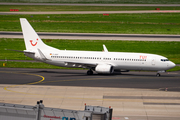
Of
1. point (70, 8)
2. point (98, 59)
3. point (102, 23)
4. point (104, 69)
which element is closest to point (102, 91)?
point (104, 69)

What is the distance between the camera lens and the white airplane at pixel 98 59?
5178 cm

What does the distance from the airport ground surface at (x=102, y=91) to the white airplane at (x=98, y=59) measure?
1.60 m

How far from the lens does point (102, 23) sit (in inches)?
4555

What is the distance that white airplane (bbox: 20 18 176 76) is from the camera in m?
51.8

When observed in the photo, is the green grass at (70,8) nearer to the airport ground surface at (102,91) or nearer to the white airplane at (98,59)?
the white airplane at (98,59)

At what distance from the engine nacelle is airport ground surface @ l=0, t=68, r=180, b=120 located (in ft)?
3.22

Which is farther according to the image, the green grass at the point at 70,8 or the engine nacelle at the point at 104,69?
the green grass at the point at 70,8

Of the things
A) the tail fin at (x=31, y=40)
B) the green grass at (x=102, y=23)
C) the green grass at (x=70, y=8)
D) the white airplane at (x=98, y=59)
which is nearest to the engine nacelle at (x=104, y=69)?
the white airplane at (x=98, y=59)

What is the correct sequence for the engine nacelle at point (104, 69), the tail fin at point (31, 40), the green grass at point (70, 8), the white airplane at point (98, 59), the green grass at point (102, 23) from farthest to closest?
the green grass at point (70, 8) < the green grass at point (102, 23) < the tail fin at point (31, 40) < the white airplane at point (98, 59) < the engine nacelle at point (104, 69)

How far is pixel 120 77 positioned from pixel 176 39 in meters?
42.9

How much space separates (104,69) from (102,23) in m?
66.0

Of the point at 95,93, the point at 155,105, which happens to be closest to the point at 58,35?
the point at 95,93

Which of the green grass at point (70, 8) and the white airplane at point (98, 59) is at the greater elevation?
the green grass at point (70, 8)

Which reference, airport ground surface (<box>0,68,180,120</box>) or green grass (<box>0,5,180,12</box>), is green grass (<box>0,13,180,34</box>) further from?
airport ground surface (<box>0,68,180,120</box>)
